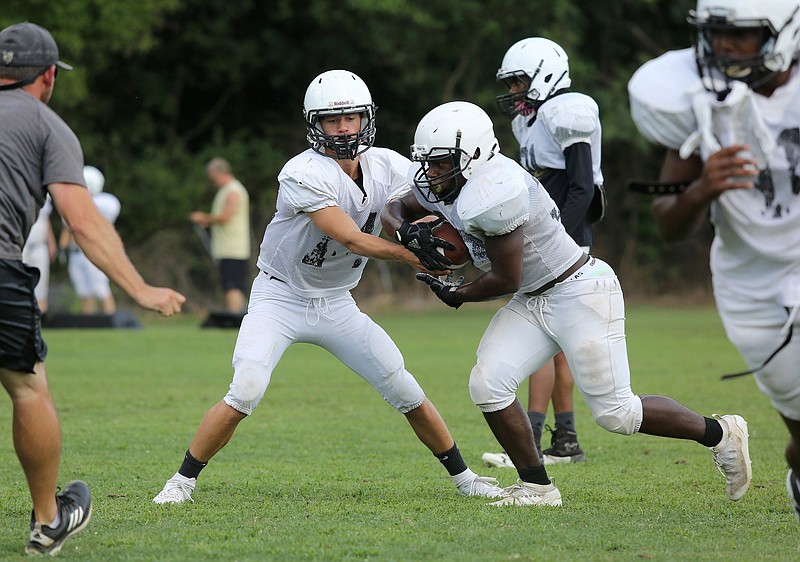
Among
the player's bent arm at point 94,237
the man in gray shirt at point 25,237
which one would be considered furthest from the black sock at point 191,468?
the player's bent arm at point 94,237

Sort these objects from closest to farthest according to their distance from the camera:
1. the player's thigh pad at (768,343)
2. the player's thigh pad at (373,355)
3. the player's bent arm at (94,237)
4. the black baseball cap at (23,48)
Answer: the player's thigh pad at (768,343), the player's bent arm at (94,237), the black baseball cap at (23,48), the player's thigh pad at (373,355)

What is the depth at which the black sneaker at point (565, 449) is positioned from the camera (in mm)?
6500

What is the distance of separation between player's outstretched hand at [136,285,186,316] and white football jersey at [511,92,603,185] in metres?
3.07

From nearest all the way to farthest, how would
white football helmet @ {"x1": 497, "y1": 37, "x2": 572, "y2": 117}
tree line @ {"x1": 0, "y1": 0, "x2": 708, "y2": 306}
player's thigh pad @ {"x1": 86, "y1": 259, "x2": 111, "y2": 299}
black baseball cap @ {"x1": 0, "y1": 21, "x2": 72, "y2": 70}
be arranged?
black baseball cap @ {"x1": 0, "y1": 21, "x2": 72, "y2": 70} → white football helmet @ {"x1": 497, "y1": 37, "x2": 572, "y2": 117} → player's thigh pad @ {"x1": 86, "y1": 259, "x2": 111, "y2": 299} → tree line @ {"x1": 0, "y1": 0, "x2": 708, "y2": 306}

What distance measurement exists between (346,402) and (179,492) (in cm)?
382

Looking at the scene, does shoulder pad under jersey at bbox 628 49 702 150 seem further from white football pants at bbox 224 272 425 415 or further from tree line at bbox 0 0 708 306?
tree line at bbox 0 0 708 306

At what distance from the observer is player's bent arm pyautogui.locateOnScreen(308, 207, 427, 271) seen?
197 inches

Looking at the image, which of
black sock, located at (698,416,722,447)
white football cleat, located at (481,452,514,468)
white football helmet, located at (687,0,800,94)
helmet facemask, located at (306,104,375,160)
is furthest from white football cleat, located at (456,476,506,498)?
white football helmet, located at (687,0,800,94)

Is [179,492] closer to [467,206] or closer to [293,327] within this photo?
[293,327]

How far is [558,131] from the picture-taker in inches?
250

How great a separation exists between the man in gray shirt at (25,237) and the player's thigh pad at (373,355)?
151cm

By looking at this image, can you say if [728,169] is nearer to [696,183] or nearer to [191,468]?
[696,183]

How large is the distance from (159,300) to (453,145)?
5.09ft

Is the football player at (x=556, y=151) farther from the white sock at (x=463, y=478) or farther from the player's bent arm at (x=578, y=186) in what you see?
the white sock at (x=463, y=478)
